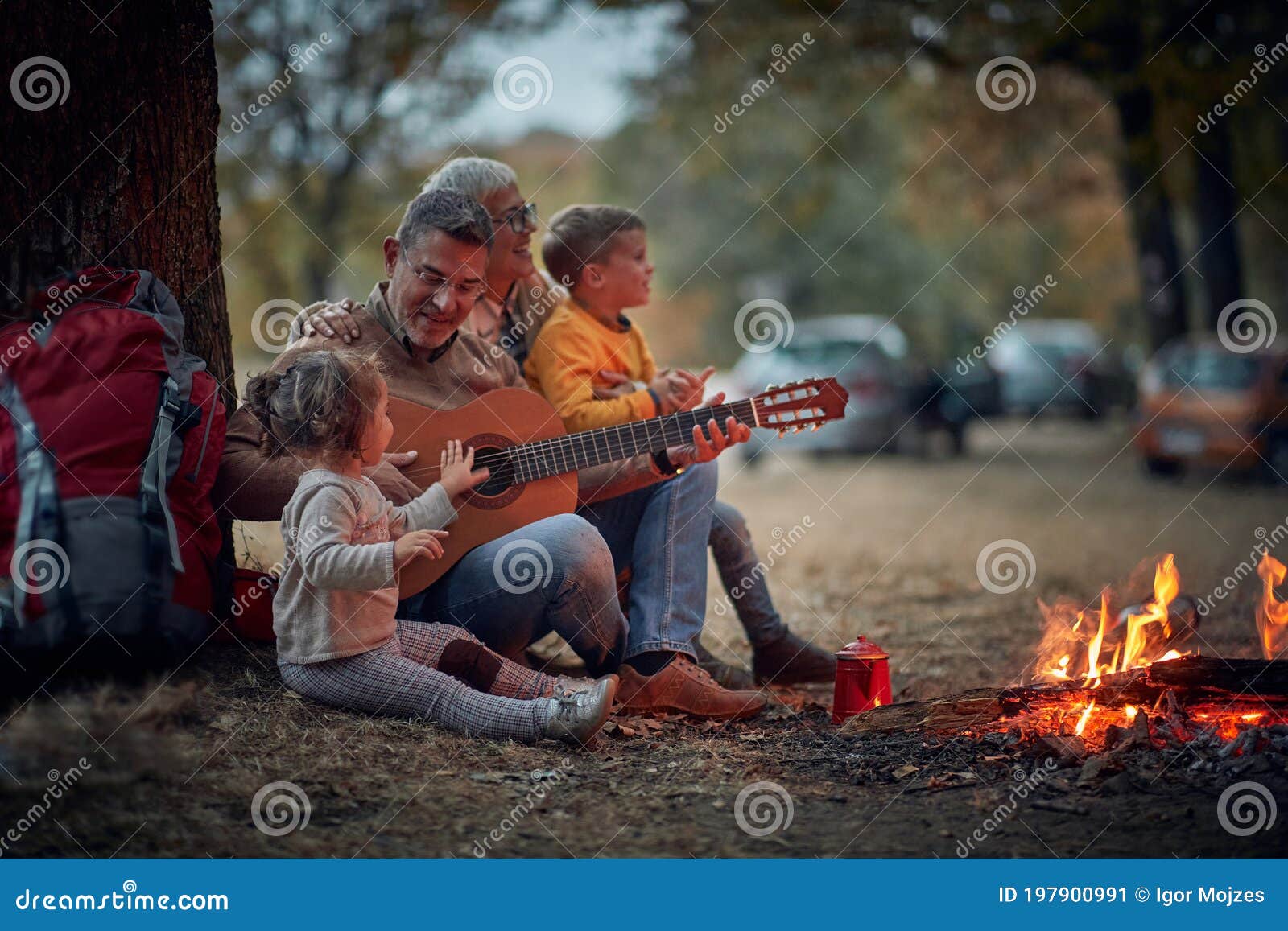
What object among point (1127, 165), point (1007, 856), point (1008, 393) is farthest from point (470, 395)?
point (1008, 393)

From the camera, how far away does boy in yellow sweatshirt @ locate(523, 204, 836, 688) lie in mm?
4652

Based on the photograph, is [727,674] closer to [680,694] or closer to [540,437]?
[680,694]

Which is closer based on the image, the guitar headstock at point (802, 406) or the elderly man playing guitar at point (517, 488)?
the elderly man playing guitar at point (517, 488)

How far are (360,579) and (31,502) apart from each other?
0.85 m

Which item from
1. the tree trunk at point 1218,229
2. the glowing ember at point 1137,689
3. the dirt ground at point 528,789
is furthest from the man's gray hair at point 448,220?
the tree trunk at point 1218,229

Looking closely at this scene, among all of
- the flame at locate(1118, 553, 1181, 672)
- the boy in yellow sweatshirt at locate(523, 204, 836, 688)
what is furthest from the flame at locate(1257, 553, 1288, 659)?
the boy in yellow sweatshirt at locate(523, 204, 836, 688)

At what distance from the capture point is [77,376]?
11.7 ft

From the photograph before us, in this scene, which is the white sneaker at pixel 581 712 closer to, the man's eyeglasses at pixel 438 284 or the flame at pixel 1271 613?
the man's eyeglasses at pixel 438 284

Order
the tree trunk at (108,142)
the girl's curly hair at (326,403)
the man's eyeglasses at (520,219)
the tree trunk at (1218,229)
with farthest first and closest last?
the tree trunk at (1218,229) < the man's eyeglasses at (520,219) < the tree trunk at (108,142) < the girl's curly hair at (326,403)

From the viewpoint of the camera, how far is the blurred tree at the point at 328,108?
1291 cm

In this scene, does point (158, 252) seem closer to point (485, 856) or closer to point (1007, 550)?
point (485, 856)

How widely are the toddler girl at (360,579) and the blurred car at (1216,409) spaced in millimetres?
10639

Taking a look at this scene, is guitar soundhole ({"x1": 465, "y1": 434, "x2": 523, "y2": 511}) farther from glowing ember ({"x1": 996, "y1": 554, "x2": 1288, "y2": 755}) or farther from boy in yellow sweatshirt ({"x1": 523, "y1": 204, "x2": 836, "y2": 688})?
glowing ember ({"x1": 996, "y1": 554, "x2": 1288, "y2": 755})

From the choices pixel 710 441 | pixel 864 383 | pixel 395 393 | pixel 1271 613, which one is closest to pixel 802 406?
pixel 710 441
